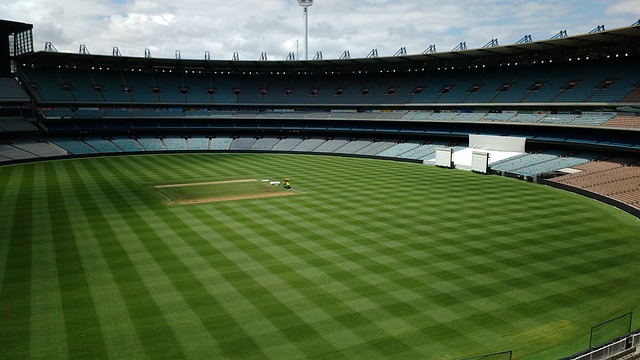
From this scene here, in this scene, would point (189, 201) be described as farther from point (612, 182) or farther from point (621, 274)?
point (612, 182)

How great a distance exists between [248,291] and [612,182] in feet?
122

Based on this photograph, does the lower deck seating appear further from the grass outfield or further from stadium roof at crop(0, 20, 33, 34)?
stadium roof at crop(0, 20, 33, 34)

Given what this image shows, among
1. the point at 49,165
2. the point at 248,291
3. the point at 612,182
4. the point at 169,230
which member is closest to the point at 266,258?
the point at 248,291

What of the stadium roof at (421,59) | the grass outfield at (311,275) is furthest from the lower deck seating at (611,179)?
the stadium roof at (421,59)

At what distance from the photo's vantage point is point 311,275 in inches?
842

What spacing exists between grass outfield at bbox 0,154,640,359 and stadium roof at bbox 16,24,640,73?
73.0 ft

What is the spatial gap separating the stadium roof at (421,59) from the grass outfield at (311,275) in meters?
22.3

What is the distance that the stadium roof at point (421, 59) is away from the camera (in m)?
51.0

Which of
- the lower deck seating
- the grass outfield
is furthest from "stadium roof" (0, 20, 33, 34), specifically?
the lower deck seating

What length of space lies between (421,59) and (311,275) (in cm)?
5443

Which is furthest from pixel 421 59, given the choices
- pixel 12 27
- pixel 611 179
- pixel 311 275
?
pixel 12 27

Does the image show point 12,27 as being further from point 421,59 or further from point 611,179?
point 611,179

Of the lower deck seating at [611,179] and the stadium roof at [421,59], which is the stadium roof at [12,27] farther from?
the lower deck seating at [611,179]

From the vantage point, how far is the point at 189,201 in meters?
36.7
